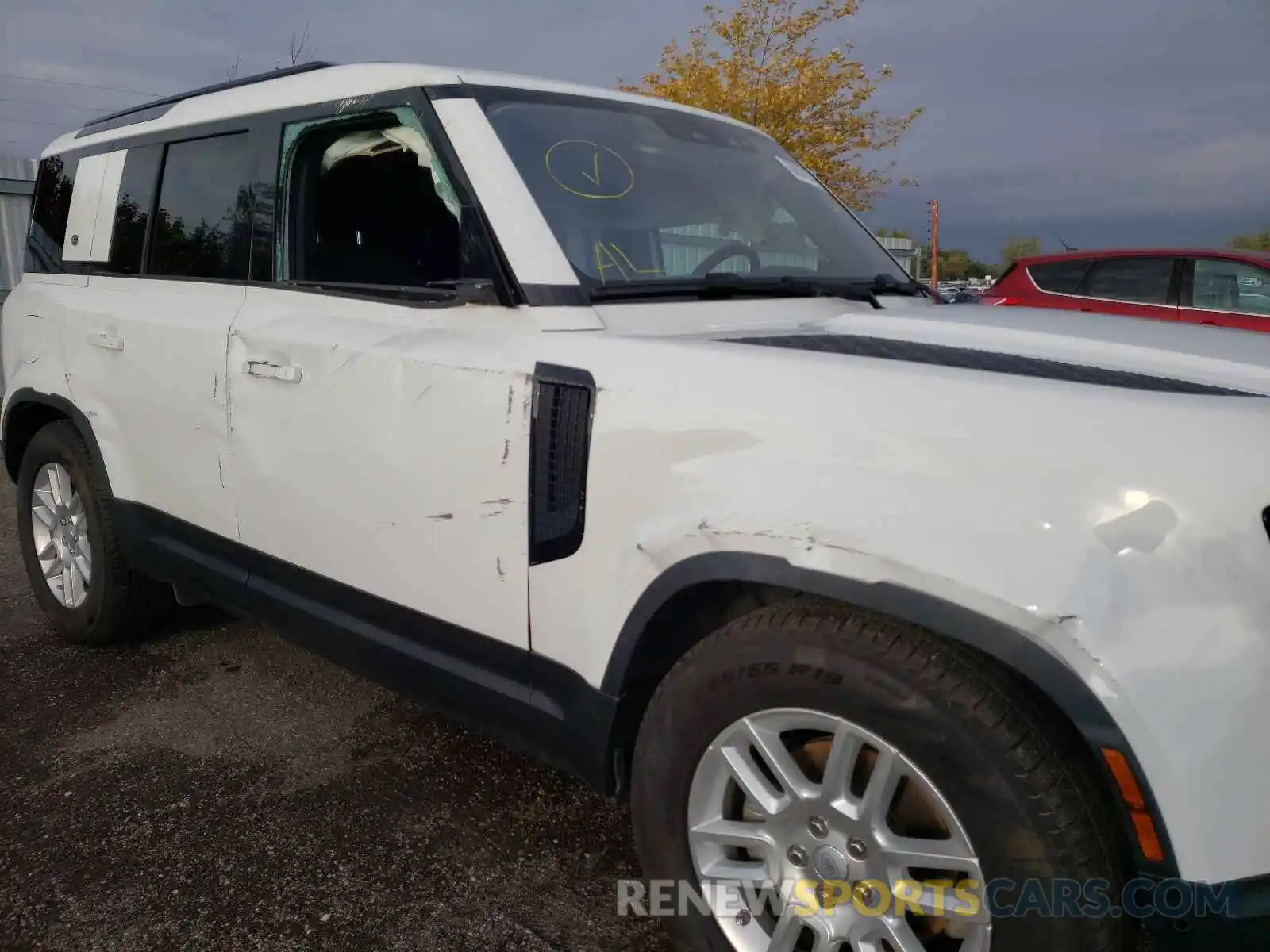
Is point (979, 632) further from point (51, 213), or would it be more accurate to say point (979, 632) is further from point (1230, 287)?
point (1230, 287)

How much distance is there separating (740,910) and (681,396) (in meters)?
0.99

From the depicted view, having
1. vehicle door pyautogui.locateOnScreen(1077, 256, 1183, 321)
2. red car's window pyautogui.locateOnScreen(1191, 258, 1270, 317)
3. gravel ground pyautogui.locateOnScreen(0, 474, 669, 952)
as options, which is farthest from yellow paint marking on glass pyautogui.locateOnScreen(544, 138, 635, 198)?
red car's window pyautogui.locateOnScreen(1191, 258, 1270, 317)

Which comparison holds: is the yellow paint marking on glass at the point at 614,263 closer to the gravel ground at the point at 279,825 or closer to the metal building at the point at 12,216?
the gravel ground at the point at 279,825

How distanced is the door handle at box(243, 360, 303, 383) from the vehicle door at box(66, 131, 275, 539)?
173mm

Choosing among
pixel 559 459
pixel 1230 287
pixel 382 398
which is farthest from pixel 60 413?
pixel 1230 287

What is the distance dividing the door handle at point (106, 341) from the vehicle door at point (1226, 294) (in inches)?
333

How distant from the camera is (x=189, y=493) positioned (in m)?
3.05

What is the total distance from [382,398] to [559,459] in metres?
0.59

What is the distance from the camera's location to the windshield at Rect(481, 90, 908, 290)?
94.5 inches

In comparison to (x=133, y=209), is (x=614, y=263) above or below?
below

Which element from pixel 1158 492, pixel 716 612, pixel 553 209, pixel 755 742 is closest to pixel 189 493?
pixel 553 209

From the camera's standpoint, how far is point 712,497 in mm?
1738

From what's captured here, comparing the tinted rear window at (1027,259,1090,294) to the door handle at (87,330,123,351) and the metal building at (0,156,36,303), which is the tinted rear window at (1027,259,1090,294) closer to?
the door handle at (87,330,123,351)

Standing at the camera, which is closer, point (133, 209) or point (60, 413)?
point (133, 209)
